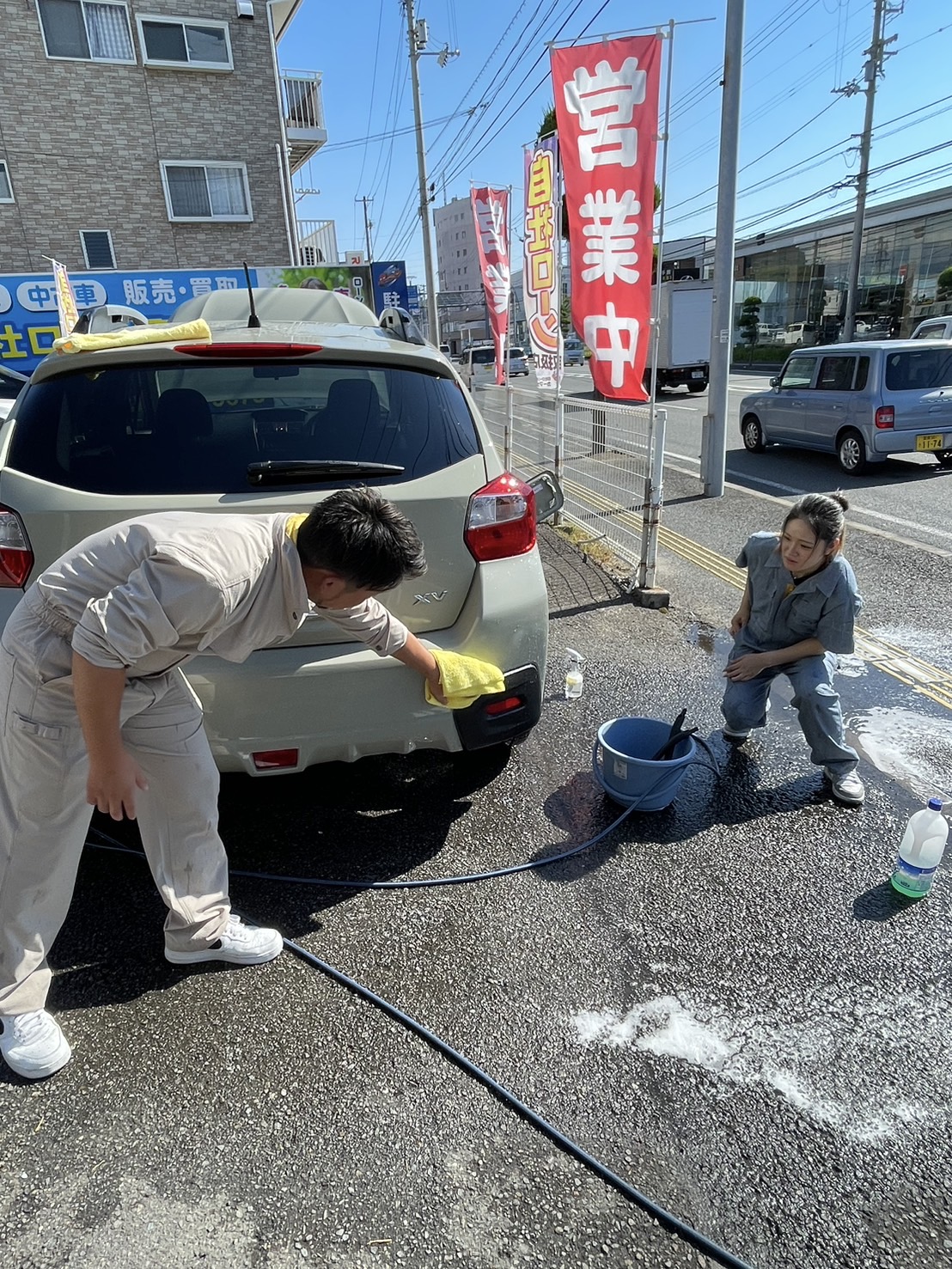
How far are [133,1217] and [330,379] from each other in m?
2.33

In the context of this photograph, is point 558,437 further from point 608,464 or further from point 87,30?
point 87,30

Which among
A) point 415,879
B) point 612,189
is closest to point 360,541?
point 415,879

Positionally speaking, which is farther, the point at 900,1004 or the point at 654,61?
the point at 654,61

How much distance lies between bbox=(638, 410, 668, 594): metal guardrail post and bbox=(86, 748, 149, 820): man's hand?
385cm

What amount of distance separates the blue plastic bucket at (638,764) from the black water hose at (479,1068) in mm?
25

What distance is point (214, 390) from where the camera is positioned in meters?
2.51

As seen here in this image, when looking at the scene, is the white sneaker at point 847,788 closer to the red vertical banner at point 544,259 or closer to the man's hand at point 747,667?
the man's hand at point 747,667

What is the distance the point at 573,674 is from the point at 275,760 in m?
1.94

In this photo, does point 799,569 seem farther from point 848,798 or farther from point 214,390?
point 214,390

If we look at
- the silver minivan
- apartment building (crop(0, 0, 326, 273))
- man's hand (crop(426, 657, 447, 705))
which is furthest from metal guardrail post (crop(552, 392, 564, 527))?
apartment building (crop(0, 0, 326, 273))

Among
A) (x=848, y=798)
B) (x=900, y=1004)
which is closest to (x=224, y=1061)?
(x=900, y=1004)

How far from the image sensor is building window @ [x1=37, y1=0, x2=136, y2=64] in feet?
53.0

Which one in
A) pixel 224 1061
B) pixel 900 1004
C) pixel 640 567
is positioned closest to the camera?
pixel 224 1061

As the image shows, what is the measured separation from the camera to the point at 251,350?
8.02 feet
